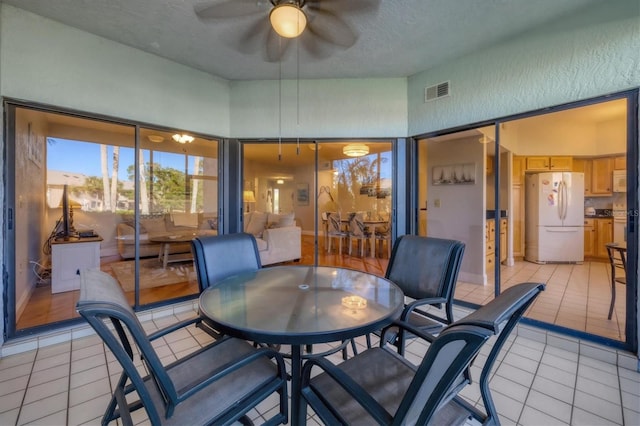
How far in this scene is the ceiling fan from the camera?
1.88 m

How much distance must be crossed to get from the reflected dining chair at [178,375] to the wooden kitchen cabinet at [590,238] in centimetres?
531

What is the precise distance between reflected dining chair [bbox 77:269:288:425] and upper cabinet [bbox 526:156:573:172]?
5985 mm

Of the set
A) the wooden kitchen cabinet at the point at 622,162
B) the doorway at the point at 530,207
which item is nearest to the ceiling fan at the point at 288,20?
the doorway at the point at 530,207

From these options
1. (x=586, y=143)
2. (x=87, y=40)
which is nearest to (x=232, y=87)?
(x=87, y=40)

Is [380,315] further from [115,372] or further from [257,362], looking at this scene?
[115,372]

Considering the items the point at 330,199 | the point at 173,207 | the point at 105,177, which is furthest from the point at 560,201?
the point at 105,177

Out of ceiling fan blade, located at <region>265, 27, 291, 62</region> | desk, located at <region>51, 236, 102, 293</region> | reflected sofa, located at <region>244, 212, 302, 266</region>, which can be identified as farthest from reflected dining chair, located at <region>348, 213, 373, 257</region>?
desk, located at <region>51, 236, 102, 293</region>

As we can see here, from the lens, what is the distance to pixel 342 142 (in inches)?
139

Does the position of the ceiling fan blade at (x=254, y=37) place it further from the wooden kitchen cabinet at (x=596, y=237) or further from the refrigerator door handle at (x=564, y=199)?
the wooden kitchen cabinet at (x=596, y=237)

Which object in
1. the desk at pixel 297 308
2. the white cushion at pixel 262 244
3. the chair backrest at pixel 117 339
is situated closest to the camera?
the chair backrest at pixel 117 339

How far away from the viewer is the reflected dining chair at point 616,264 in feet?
7.55

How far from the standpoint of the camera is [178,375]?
125cm

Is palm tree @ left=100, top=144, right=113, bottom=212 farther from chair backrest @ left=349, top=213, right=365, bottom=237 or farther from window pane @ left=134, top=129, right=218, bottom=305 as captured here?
chair backrest @ left=349, top=213, right=365, bottom=237

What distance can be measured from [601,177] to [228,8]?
18.8ft
